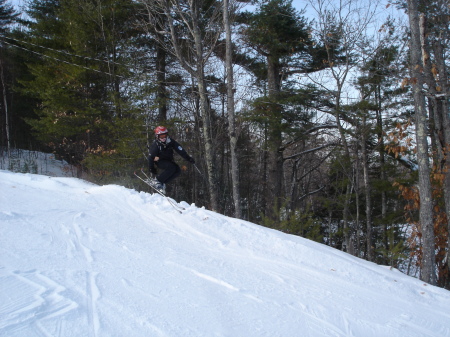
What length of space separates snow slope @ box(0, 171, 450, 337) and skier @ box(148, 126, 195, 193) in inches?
84.0

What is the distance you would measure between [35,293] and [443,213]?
37.2ft

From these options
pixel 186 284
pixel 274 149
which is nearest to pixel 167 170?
pixel 186 284

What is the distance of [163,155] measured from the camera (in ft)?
26.5

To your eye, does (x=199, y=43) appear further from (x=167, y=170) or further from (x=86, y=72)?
(x=86, y=72)

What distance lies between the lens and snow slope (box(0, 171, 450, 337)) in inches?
108

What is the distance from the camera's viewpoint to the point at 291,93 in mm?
13266

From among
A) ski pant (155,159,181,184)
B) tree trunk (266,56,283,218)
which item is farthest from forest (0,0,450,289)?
ski pant (155,159,181,184)

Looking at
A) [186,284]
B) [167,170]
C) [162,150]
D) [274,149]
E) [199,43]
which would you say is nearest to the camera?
[186,284]

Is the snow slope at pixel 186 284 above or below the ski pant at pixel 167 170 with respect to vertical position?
below

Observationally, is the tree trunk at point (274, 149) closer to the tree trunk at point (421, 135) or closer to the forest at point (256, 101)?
the forest at point (256, 101)

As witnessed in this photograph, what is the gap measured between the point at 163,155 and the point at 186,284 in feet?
16.3

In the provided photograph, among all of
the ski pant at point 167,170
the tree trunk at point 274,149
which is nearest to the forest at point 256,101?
the tree trunk at point 274,149

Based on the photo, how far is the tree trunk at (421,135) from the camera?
21.3 feet

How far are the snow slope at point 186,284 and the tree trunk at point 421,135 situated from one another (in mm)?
2573
